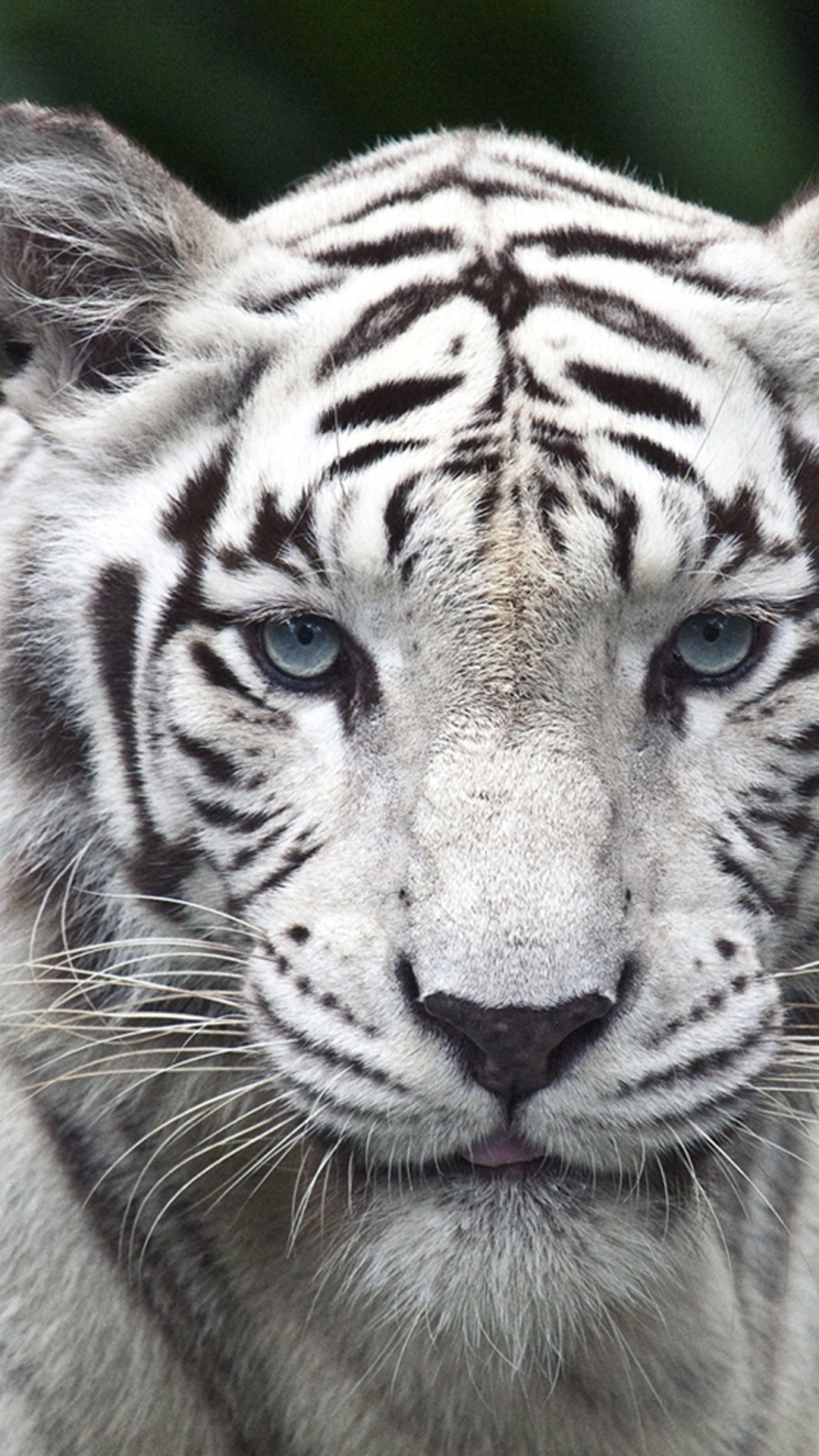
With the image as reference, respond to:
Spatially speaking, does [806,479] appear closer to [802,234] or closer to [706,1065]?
[802,234]

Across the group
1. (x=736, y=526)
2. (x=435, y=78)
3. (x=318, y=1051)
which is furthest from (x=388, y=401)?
(x=435, y=78)

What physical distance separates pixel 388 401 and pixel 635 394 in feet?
0.76

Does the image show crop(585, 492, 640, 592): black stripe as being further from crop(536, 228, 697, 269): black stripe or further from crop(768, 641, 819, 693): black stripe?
crop(536, 228, 697, 269): black stripe

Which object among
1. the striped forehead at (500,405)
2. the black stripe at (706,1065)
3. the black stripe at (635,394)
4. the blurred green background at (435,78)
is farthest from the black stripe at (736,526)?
A: the blurred green background at (435,78)

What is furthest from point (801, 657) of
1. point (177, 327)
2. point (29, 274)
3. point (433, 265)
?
point (29, 274)

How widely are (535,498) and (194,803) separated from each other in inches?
17.1

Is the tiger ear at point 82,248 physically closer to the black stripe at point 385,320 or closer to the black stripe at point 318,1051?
the black stripe at point 385,320

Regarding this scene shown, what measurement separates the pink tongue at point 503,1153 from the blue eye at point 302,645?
435 mm

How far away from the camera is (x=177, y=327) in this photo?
6.16 feet

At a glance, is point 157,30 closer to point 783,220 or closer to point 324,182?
point 324,182

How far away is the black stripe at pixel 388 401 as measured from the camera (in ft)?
5.66

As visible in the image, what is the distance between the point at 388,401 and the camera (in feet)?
5.71

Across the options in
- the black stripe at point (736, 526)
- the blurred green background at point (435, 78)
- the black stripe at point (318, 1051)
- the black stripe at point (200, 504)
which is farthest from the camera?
the blurred green background at point (435, 78)

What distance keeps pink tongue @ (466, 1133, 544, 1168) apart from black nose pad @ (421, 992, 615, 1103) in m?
0.07
